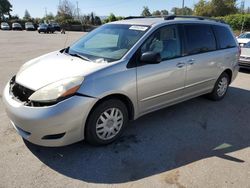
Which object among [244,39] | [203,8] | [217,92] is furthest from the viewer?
[203,8]

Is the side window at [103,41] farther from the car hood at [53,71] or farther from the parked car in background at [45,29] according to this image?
the parked car in background at [45,29]

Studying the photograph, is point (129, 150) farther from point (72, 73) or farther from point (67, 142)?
point (72, 73)

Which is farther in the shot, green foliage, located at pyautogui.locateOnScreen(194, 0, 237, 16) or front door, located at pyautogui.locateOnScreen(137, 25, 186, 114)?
green foliage, located at pyautogui.locateOnScreen(194, 0, 237, 16)

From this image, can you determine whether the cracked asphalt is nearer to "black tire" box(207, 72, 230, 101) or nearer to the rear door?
Result: the rear door

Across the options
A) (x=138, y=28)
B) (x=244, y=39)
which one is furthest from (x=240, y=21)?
(x=138, y=28)

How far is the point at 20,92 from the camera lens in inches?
128

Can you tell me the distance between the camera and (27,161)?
10.2 feet

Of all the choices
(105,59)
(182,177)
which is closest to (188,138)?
(182,177)

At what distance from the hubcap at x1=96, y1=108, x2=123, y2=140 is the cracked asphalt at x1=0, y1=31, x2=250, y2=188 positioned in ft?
0.57

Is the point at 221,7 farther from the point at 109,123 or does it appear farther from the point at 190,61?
the point at 109,123

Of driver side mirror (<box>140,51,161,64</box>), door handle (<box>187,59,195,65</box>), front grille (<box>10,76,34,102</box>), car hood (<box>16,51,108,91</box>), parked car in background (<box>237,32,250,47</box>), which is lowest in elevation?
parked car in background (<box>237,32,250,47</box>)

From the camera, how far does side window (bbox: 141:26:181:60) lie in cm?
379

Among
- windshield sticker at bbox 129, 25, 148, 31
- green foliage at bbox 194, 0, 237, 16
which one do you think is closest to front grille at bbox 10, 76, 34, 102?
windshield sticker at bbox 129, 25, 148, 31

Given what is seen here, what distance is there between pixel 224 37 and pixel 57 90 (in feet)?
13.1
